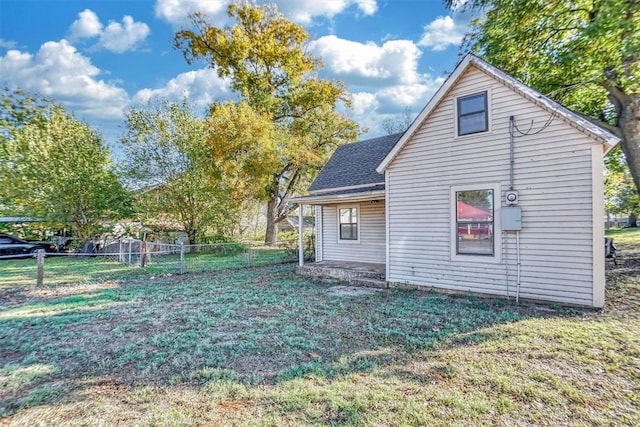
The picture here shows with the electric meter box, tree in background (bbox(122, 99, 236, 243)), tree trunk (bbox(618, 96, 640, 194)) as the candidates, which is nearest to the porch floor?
the electric meter box

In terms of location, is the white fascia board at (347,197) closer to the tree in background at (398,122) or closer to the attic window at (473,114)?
the attic window at (473,114)

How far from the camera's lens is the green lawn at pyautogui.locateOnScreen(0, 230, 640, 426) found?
9.53 ft

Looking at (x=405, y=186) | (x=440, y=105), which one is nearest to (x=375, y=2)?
(x=440, y=105)

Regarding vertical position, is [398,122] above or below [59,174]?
above

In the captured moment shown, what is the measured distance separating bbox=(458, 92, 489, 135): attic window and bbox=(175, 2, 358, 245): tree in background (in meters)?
13.2

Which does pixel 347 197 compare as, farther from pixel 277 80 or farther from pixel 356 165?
pixel 277 80

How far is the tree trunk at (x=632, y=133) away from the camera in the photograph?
7953mm

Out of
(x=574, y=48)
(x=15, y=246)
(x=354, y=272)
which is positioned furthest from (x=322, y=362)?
(x=15, y=246)

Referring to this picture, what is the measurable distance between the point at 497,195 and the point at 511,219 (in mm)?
602

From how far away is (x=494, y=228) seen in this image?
267 inches

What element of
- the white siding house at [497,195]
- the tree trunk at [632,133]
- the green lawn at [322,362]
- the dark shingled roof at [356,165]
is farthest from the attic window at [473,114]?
the tree trunk at [632,133]

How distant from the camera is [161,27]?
18719 millimetres

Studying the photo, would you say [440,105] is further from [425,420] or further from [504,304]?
[425,420]

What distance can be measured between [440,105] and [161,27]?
61.4 feet
